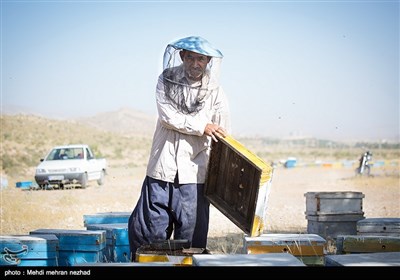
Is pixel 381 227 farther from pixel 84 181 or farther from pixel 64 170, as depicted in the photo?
pixel 84 181

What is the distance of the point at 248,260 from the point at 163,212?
6.86 ft

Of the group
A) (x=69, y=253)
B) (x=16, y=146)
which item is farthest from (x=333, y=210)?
(x=16, y=146)

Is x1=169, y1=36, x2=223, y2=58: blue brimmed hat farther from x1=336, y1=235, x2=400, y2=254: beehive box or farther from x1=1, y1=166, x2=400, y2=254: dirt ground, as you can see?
x1=1, y1=166, x2=400, y2=254: dirt ground

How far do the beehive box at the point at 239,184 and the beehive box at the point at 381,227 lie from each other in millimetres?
2476

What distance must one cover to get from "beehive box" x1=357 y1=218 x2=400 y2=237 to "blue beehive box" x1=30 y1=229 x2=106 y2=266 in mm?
3344

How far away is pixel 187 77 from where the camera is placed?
638 cm

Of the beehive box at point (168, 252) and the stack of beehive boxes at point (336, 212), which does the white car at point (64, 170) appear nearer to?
the stack of beehive boxes at point (336, 212)

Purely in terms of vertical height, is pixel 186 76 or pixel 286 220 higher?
pixel 186 76

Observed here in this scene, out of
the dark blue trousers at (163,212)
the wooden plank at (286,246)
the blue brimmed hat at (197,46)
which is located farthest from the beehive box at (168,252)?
the blue brimmed hat at (197,46)

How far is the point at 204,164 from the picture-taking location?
250 inches

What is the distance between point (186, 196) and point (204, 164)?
35 cm

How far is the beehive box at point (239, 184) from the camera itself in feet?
18.7
